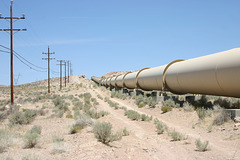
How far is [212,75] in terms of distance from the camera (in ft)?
40.9

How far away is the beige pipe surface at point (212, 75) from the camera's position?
35.9ft

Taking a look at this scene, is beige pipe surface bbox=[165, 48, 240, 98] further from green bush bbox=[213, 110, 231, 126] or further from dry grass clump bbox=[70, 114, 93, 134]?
dry grass clump bbox=[70, 114, 93, 134]

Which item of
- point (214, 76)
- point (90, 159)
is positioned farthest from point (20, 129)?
point (214, 76)

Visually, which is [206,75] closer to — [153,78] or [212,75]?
[212,75]

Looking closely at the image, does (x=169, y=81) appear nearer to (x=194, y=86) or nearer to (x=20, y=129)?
(x=194, y=86)

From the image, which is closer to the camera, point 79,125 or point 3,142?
point 3,142

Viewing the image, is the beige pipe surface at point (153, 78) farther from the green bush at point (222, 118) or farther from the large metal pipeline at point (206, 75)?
the green bush at point (222, 118)

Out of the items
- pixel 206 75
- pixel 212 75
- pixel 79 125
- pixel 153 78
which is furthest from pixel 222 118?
pixel 153 78

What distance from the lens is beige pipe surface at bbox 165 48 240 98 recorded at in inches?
430

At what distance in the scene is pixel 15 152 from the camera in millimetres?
6781

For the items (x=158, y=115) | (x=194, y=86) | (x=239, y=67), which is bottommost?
(x=158, y=115)

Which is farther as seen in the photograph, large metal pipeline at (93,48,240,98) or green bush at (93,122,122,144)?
large metal pipeline at (93,48,240,98)

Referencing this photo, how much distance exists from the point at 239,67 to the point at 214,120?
2.65 m

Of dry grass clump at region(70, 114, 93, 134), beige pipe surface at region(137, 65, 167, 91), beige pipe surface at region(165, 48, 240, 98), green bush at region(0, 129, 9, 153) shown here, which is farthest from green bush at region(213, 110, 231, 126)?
beige pipe surface at region(137, 65, 167, 91)
